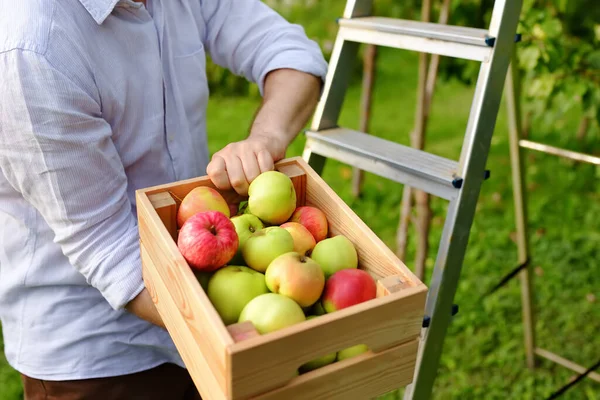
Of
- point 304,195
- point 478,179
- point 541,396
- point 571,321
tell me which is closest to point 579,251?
point 571,321

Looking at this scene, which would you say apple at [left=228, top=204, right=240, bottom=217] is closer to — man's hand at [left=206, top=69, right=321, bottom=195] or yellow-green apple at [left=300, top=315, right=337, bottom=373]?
man's hand at [left=206, top=69, right=321, bottom=195]

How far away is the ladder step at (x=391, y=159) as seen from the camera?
1501 mm

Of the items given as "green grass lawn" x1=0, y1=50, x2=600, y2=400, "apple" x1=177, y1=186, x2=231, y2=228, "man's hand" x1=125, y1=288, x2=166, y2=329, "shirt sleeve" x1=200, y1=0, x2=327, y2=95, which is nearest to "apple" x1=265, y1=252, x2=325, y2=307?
"apple" x1=177, y1=186, x2=231, y2=228

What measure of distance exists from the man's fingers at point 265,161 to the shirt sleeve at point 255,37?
1.45 ft

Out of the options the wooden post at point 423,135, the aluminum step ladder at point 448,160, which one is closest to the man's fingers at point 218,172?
the aluminum step ladder at point 448,160

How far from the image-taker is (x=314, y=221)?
49.6 inches

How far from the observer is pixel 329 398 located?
3.34 feet

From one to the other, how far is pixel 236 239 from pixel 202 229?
0.25 feet

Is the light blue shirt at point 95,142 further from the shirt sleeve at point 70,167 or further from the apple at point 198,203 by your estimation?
the apple at point 198,203

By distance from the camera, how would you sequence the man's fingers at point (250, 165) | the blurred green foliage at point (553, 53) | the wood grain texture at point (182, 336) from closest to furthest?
the wood grain texture at point (182, 336), the man's fingers at point (250, 165), the blurred green foliage at point (553, 53)

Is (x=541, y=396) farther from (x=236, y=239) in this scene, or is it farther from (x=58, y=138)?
(x=58, y=138)

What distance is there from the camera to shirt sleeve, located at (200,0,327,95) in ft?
5.66

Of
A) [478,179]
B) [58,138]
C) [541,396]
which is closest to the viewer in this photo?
[58,138]

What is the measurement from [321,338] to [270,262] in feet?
0.74
